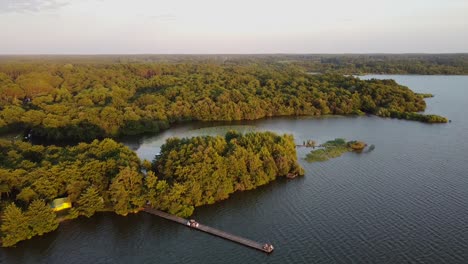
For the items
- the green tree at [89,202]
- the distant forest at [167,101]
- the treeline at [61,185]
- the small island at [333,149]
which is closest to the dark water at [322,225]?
the green tree at [89,202]

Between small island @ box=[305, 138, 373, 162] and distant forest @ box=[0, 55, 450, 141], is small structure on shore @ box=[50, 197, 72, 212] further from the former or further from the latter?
small island @ box=[305, 138, 373, 162]

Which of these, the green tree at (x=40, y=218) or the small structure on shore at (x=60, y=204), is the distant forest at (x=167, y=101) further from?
the green tree at (x=40, y=218)

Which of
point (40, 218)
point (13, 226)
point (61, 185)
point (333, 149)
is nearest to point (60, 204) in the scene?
point (61, 185)

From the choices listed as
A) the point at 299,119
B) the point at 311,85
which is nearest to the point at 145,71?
the point at 311,85

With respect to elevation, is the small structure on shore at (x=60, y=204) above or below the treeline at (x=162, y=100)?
below

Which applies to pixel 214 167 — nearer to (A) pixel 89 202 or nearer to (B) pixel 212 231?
(B) pixel 212 231

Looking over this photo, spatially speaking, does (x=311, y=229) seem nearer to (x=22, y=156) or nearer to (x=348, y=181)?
(x=348, y=181)
